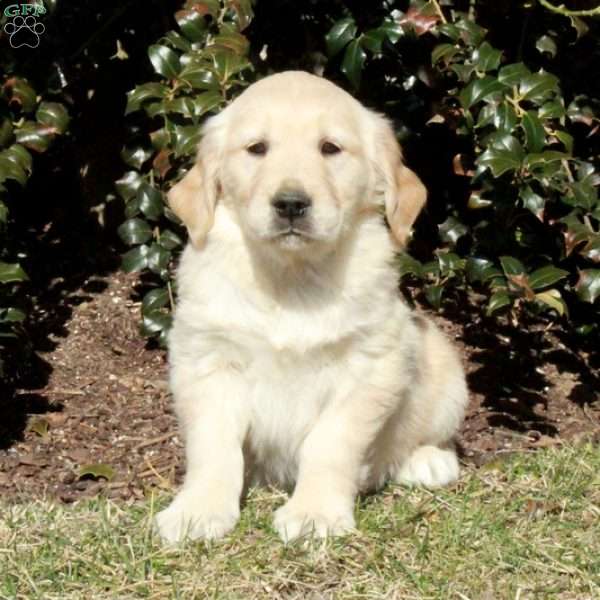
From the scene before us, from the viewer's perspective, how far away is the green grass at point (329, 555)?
338cm

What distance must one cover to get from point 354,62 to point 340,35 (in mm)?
138

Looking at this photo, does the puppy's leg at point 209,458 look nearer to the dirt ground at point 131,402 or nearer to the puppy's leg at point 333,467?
the puppy's leg at point 333,467

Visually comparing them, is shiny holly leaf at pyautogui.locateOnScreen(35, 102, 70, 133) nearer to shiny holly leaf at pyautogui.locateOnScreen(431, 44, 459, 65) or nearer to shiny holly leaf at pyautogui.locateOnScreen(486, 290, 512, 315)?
shiny holly leaf at pyautogui.locateOnScreen(431, 44, 459, 65)

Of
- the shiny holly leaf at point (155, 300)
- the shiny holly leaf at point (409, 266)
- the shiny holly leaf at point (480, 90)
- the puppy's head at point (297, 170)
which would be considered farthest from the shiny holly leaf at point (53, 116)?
the shiny holly leaf at point (480, 90)

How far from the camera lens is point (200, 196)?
13.8 ft

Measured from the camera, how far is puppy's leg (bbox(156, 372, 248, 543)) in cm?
370

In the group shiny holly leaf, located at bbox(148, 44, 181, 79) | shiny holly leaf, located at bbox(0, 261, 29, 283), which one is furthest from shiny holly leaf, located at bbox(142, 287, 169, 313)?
shiny holly leaf, located at bbox(148, 44, 181, 79)

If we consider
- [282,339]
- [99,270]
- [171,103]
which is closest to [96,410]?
[99,270]

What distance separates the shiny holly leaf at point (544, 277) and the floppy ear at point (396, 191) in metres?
0.98

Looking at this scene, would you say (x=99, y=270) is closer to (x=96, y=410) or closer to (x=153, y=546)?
(x=96, y=410)

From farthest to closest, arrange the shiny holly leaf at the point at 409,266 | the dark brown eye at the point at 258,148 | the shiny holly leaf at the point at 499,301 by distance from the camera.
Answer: the shiny holly leaf at the point at 409,266, the shiny holly leaf at the point at 499,301, the dark brown eye at the point at 258,148

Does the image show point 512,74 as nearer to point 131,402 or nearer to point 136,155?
point 136,155

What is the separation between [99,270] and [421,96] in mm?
1813

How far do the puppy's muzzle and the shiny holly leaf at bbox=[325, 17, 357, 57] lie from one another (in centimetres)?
158
